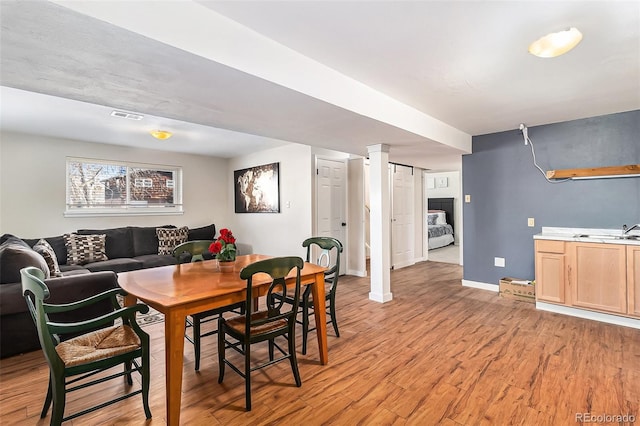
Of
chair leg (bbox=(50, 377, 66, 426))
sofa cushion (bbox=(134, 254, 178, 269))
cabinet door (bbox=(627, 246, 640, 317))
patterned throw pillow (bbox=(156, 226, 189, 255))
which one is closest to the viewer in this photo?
chair leg (bbox=(50, 377, 66, 426))

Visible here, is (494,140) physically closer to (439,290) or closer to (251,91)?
(439,290)

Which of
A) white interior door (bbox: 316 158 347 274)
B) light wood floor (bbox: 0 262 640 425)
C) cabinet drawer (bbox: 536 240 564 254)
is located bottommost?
light wood floor (bbox: 0 262 640 425)

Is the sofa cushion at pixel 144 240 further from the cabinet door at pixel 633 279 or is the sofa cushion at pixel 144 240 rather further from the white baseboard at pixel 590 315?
the cabinet door at pixel 633 279

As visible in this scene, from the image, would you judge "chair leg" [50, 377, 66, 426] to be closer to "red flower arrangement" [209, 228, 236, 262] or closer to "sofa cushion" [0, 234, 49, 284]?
"red flower arrangement" [209, 228, 236, 262]

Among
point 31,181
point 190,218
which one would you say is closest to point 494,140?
point 190,218

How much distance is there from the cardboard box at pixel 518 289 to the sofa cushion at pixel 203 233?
5.03m

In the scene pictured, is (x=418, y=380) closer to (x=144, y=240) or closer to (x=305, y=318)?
(x=305, y=318)

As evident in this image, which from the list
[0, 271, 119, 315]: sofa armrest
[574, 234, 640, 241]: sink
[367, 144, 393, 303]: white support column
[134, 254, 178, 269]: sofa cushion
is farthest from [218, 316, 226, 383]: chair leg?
[574, 234, 640, 241]: sink

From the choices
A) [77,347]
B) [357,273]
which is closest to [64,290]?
[77,347]

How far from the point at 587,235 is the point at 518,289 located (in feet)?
3.25

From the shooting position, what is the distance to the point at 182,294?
1774mm

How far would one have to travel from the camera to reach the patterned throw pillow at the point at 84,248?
4371mm

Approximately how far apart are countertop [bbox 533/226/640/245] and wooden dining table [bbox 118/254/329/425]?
291 cm

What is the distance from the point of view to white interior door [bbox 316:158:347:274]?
16.4 ft
